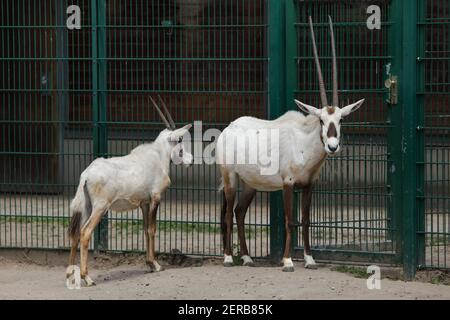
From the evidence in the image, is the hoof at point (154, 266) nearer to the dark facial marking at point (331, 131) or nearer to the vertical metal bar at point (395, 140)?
the dark facial marking at point (331, 131)

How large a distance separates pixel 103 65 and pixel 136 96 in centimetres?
114

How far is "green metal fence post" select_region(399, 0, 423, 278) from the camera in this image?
373 inches

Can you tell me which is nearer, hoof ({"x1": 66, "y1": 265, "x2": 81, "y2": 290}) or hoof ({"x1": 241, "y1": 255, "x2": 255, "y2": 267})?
hoof ({"x1": 66, "y1": 265, "x2": 81, "y2": 290})

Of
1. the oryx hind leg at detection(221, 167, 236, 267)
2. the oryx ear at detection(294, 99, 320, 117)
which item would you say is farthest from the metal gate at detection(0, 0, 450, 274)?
the oryx ear at detection(294, 99, 320, 117)

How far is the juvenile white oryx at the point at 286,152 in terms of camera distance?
9.41 metres

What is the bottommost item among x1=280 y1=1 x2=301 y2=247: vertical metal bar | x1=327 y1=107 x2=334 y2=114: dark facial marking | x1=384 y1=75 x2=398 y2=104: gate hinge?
x1=327 y1=107 x2=334 y2=114: dark facial marking

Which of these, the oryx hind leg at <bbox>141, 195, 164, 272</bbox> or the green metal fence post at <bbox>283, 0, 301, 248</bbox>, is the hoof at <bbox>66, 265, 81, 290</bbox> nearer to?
the oryx hind leg at <bbox>141, 195, 164, 272</bbox>

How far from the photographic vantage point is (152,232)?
389 inches

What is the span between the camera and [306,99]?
1023 centimetres

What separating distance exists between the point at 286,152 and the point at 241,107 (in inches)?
79.8

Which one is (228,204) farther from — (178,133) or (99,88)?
(99,88)

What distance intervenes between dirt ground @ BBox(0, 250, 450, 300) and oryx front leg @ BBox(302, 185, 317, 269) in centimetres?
8

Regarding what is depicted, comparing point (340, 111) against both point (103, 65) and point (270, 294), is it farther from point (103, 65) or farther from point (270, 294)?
point (103, 65)

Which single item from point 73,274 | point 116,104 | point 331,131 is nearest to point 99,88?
point 116,104
